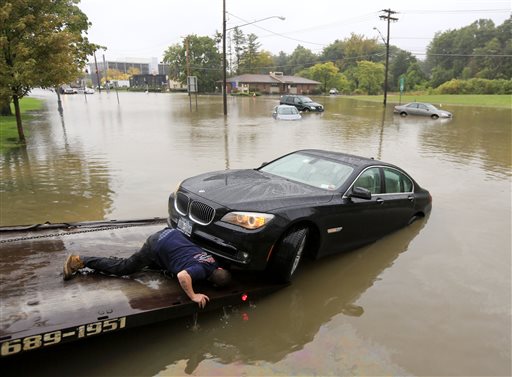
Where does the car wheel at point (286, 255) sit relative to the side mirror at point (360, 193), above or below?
below

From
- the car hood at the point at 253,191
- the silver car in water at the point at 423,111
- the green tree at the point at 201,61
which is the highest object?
the green tree at the point at 201,61

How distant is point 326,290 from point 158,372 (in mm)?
2427

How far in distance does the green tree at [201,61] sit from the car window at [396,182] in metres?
91.1

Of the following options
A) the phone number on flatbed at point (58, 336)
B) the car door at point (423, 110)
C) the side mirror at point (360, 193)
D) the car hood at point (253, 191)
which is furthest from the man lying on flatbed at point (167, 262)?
the car door at point (423, 110)

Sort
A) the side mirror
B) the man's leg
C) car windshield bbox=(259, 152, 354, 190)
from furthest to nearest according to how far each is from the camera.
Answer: car windshield bbox=(259, 152, 354, 190) < the side mirror < the man's leg

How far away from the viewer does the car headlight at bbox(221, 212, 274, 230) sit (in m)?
4.42

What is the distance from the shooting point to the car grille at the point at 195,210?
464 centimetres

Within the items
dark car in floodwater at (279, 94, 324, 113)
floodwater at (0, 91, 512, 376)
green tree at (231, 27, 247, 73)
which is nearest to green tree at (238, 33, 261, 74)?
green tree at (231, 27, 247, 73)

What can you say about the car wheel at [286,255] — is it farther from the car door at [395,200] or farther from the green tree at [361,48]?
the green tree at [361,48]

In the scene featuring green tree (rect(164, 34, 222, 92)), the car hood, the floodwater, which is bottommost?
the floodwater

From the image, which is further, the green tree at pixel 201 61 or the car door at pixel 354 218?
the green tree at pixel 201 61

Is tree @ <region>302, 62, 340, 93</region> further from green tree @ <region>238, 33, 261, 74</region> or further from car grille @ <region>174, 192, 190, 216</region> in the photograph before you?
car grille @ <region>174, 192, 190, 216</region>

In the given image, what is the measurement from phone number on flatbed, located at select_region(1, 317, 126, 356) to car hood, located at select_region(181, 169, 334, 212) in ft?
5.68

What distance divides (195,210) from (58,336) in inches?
81.0
